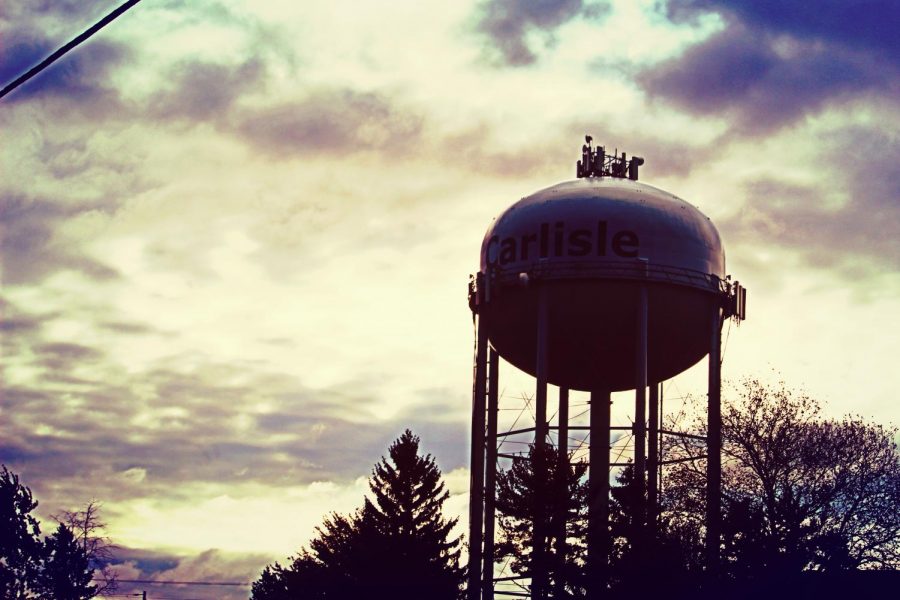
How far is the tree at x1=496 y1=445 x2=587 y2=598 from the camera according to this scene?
4106 cm

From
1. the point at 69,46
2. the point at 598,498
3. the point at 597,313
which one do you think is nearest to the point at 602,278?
the point at 597,313

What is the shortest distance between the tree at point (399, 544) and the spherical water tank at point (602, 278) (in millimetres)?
8304

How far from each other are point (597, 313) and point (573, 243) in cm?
194

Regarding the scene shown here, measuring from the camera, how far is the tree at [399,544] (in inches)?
1866

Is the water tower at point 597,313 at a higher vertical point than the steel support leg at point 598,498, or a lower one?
higher

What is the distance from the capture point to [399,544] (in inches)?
1902

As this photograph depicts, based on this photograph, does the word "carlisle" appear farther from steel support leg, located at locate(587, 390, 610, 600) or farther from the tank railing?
steel support leg, located at locate(587, 390, 610, 600)

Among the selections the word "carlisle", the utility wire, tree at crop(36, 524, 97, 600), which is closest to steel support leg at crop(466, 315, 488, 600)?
the word "carlisle"

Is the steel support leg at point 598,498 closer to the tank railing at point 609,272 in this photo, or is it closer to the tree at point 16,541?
the tank railing at point 609,272

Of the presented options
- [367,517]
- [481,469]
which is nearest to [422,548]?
[367,517]

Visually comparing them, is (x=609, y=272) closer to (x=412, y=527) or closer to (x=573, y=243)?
(x=573, y=243)

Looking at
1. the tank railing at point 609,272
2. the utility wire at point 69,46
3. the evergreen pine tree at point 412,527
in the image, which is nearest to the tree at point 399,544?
the evergreen pine tree at point 412,527

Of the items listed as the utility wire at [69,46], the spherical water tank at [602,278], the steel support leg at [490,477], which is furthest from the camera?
the steel support leg at [490,477]

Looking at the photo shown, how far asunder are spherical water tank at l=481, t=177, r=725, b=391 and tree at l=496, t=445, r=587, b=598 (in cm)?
281
